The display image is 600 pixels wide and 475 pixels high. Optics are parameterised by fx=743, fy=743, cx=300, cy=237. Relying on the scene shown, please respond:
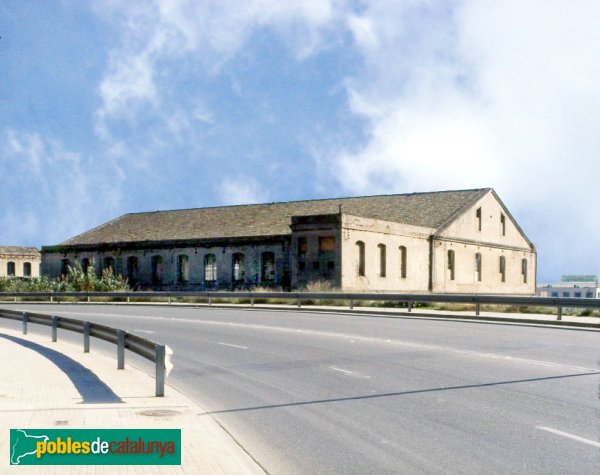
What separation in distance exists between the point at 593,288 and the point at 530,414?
136m

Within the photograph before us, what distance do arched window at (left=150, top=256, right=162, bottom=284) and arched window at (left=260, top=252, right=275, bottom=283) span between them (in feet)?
30.0

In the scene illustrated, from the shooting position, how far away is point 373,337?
18656 mm

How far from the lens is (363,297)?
104 ft

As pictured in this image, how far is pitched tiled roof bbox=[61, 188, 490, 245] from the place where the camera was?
4928 centimetres

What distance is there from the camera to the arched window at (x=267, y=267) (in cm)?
4588

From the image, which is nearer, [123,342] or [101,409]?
[101,409]

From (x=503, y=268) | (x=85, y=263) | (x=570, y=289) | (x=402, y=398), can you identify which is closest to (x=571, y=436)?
(x=402, y=398)

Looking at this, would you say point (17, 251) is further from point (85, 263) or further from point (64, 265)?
point (85, 263)

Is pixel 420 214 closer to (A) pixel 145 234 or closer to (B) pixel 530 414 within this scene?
(A) pixel 145 234

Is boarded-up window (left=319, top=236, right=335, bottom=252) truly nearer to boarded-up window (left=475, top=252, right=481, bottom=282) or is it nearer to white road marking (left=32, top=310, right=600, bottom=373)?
white road marking (left=32, top=310, right=600, bottom=373)

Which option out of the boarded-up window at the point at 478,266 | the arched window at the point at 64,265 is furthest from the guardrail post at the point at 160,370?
the arched window at the point at 64,265

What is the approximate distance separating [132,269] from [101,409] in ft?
149

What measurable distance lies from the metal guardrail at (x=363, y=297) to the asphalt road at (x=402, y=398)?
445 centimetres

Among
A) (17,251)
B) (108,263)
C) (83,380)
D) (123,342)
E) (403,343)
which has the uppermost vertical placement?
(17,251)
